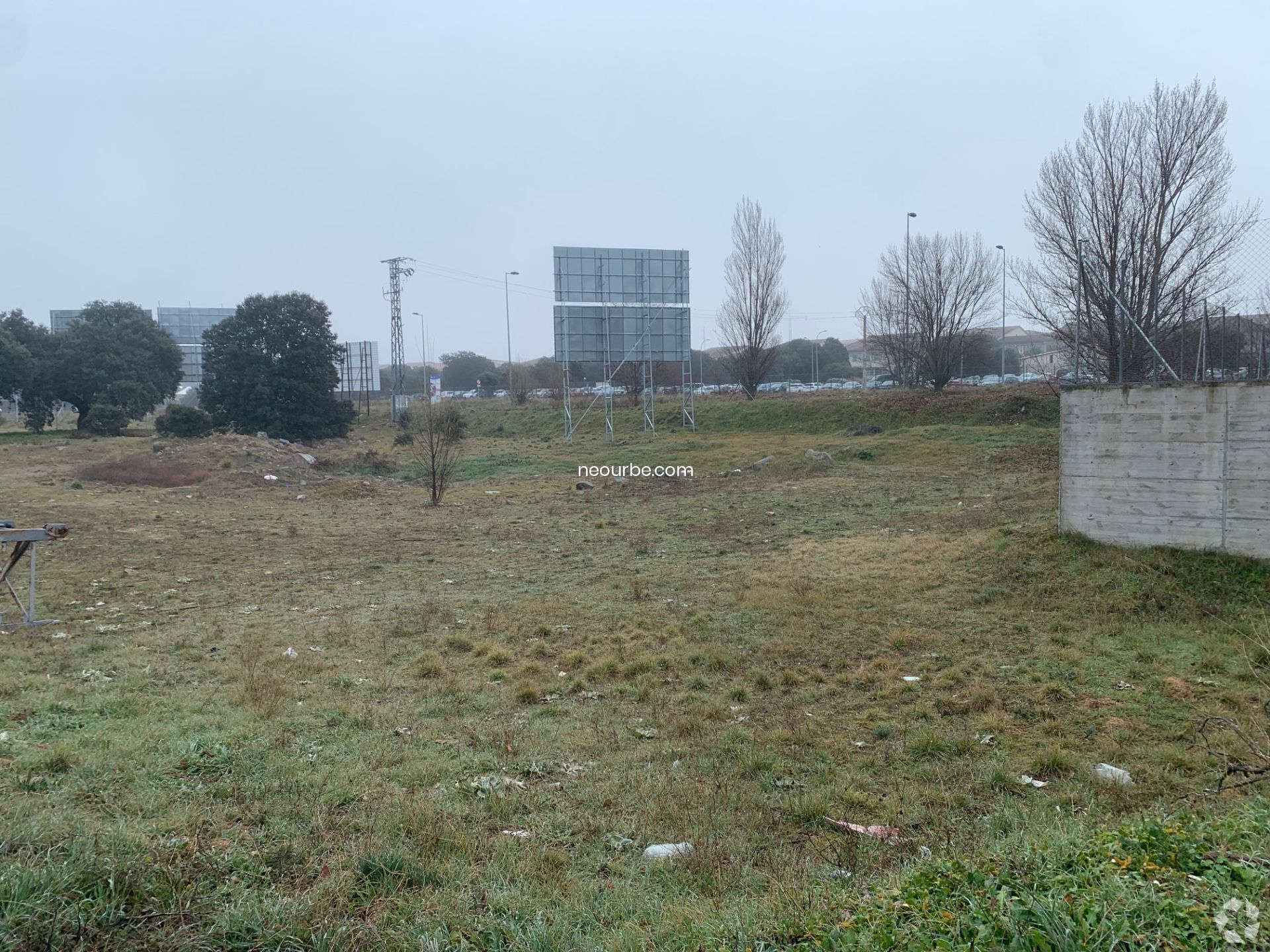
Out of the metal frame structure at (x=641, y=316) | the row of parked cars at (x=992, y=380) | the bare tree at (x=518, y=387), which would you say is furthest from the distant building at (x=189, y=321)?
the row of parked cars at (x=992, y=380)

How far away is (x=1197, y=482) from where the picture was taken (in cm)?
927

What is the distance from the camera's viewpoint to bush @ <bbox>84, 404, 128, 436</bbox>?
3834 cm

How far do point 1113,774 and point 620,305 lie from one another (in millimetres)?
33017

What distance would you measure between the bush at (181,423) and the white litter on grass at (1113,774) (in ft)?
121

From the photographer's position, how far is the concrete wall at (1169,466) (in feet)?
29.3

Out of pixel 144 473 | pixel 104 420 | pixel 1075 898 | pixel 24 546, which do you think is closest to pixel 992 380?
pixel 144 473

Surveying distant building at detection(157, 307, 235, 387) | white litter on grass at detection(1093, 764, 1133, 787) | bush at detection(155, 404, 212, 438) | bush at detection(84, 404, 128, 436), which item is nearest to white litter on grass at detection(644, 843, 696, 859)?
white litter on grass at detection(1093, 764, 1133, 787)

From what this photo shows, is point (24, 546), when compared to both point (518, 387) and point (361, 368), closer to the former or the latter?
point (518, 387)

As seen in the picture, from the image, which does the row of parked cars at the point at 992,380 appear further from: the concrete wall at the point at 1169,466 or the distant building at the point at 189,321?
the distant building at the point at 189,321

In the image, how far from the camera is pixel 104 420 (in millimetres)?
38438

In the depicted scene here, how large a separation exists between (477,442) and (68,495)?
779 inches

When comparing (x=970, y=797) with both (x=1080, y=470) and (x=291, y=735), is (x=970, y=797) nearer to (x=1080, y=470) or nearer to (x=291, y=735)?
(x=291, y=735)

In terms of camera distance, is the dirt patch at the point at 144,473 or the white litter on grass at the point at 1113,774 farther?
the dirt patch at the point at 144,473

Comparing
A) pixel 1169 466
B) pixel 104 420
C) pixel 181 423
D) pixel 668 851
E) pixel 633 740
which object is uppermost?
pixel 104 420
